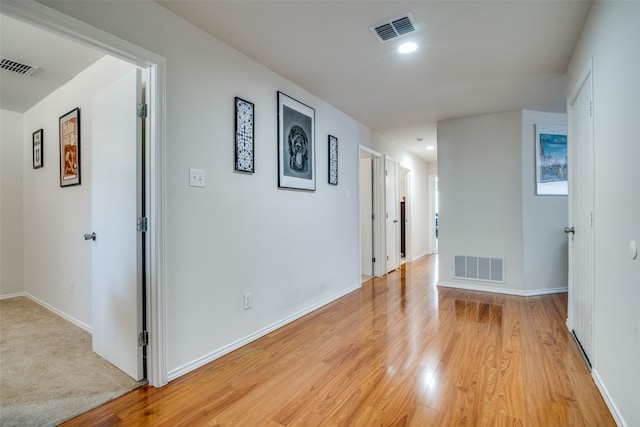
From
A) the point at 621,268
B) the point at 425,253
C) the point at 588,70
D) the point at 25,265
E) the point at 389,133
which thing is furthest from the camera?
the point at 425,253

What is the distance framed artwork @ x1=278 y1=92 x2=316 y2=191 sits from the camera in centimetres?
288

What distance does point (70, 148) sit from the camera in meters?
2.89

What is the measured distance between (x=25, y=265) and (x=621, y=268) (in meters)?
5.65

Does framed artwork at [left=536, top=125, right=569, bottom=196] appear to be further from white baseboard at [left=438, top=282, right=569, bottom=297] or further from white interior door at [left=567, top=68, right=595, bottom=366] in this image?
white interior door at [left=567, top=68, right=595, bottom=366]

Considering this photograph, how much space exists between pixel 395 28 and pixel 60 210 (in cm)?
353

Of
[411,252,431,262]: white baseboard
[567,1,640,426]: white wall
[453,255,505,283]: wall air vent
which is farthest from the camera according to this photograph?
[411,252,431,262]: white baseboard

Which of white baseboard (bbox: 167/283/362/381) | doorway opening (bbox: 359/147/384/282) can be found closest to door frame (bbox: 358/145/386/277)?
doorway opening (bbox: 359/147/384/282)

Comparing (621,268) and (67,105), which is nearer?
(621,268)

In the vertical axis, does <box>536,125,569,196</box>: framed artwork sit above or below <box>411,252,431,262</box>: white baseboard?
above

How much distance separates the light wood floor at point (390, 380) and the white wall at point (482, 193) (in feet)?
3.82

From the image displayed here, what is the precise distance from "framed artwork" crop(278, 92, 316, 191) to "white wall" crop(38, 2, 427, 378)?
85mm

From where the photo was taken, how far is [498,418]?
1.56m

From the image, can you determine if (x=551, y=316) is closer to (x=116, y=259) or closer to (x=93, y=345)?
(x=116, y=259)

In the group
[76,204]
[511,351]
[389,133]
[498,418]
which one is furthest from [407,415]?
[389,133]
